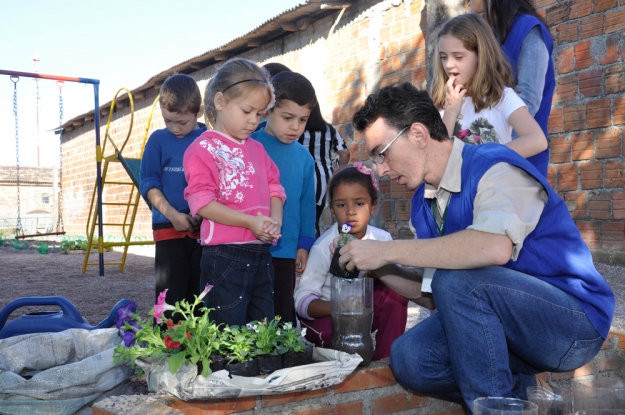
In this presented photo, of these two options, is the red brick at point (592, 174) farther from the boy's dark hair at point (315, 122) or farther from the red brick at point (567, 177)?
the boy's dark hair at point (315, 122)

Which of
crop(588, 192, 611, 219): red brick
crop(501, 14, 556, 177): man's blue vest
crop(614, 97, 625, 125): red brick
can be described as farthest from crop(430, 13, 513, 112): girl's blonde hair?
crop(588, 192, 611, 219): red brick

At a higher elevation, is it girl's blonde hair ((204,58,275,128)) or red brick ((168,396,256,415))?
girl's blonde hair ((204,58,275,128))

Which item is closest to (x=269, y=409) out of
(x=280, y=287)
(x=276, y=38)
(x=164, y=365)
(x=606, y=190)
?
(x=164, y=365)

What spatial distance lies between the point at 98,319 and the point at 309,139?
206 centimetres

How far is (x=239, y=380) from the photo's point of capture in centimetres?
200

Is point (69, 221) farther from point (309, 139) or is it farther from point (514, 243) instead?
point (514, 243)

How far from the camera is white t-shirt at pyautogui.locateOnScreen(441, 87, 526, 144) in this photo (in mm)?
2574

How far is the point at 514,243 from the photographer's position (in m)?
2.02

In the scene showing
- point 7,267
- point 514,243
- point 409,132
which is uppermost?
point 409,132

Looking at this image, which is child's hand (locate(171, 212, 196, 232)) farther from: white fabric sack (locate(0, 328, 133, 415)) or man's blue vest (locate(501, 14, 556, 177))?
man's blue vest (locate(501, 14, 556, 177))

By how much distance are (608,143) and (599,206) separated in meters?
0.46

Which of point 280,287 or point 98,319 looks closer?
point 280,287

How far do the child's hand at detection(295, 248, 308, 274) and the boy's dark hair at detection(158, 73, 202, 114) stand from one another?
0.97 meters

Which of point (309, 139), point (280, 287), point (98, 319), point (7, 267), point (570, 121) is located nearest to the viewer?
point (280, 287)
